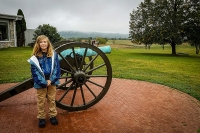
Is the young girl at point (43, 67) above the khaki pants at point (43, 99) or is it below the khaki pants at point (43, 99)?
above

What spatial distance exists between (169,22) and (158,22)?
1253 mm

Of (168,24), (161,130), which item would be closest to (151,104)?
(161,130)

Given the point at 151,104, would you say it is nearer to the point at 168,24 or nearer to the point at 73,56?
the point at 73,56

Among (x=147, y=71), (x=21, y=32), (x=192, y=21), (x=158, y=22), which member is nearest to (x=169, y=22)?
(x=158, y=22)

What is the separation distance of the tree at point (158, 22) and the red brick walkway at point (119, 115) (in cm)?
1573

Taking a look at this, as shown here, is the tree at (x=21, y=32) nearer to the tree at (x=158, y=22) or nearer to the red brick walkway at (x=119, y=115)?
the tree at (x=158, y=22)

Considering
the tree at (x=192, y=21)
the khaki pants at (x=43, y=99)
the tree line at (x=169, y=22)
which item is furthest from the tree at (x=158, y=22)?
the khaki pants at (x=43, y=99)

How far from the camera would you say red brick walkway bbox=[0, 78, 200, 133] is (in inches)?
136

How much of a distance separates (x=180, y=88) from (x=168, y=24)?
15.4m

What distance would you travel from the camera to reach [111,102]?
484 centimetres

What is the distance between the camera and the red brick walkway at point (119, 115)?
3.45m

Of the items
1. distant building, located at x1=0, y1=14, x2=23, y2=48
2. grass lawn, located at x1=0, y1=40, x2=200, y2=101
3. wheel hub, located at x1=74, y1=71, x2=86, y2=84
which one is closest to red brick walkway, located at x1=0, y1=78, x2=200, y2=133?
wheel hub, located at x1=74, y1=71, x2=86, y2=84

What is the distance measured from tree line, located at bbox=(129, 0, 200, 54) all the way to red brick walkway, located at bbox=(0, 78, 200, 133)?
51.9 feet

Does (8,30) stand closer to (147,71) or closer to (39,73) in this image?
(147,71)
